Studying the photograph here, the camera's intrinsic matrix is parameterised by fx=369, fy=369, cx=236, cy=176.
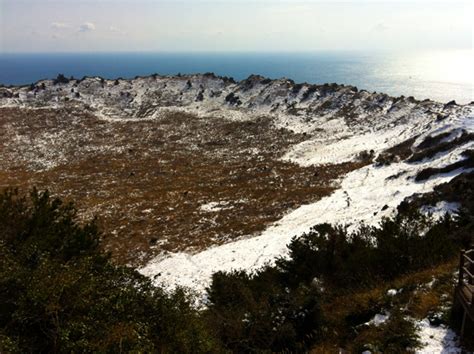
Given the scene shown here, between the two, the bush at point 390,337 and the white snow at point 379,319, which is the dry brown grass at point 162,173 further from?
the bush at point 390,337

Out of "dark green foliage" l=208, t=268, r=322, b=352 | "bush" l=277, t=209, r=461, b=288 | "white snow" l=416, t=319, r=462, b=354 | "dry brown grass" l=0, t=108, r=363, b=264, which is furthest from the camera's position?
"dry brown grass" l=0, t=108, r=363, b=264

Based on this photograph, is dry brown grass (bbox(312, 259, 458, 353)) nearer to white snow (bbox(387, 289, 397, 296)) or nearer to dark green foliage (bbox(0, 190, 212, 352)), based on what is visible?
white snow (bbox(387, 289, 397, 296))

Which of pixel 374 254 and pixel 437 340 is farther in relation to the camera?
pixel 374 254

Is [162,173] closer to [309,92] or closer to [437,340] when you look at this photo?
[437,340]

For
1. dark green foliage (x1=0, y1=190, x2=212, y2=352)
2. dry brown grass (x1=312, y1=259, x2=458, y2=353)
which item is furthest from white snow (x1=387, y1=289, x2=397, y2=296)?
dark green foliage (x1=0, y1=190, x2=212, y2=352)

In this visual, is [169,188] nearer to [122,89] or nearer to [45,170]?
[45,170]

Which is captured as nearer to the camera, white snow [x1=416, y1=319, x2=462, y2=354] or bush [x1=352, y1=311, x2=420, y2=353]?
white snow [x1=416, y1=319, x2=462, y2=354]

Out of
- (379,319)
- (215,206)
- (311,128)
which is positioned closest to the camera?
(379,319)

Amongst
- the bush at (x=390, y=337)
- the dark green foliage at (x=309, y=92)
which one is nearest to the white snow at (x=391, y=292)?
the bush at (x=390, y=337)

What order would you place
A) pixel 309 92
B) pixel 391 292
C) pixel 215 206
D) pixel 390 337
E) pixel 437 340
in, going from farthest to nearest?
pixel 309 92 < pixel 215 206 < pixel 391 292 < pixel 390 337 < pixel 437 340

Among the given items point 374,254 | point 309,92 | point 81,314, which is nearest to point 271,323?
point 374,254

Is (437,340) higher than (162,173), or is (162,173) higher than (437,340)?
(437,340)
